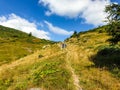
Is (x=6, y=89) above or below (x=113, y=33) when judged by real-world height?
below

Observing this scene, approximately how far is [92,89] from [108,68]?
24.0 feet

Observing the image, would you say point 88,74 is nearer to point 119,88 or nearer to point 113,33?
point 119,88

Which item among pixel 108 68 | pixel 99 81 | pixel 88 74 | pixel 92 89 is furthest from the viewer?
pixel 108 68

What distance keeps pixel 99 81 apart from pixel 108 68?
5044 mm

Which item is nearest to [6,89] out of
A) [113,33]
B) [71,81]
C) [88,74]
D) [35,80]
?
[35,80]

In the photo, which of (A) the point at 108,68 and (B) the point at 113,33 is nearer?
(A) the point at 108,68

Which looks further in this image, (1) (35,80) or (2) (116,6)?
(2) (116,6)

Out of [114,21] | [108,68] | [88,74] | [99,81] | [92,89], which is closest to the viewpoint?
[92,89]

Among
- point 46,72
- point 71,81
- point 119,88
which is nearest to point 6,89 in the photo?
point 46,72

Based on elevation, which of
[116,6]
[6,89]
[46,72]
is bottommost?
[6,89]

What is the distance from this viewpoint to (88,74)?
22.4m

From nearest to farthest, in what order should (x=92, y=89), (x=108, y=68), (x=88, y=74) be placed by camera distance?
(x=92, y=89), (x=88, y=74), (x=108, y=68)

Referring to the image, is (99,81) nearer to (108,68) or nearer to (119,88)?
(119,88)

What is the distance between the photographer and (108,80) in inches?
800
